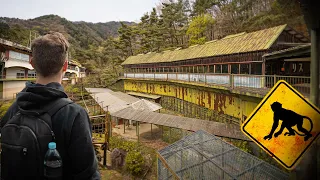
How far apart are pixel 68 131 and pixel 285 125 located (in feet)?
6.64

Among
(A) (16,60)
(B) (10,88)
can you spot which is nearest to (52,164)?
(B) (10,88)

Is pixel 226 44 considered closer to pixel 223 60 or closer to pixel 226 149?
pixel 223 60

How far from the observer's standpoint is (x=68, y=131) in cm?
159

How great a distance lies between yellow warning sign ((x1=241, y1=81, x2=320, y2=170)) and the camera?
1.78 metres

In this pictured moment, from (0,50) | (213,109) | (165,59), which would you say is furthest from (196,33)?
(0,50)

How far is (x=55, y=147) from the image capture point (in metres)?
1.52

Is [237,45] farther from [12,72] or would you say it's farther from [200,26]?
[12,72]

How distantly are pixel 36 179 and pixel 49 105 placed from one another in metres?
0.59

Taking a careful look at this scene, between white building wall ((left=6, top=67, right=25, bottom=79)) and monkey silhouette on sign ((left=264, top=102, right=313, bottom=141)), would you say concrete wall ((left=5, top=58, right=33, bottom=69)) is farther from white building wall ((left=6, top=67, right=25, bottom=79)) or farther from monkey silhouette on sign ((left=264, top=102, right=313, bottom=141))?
monkey silhouette on sign ((left=264, top=102, right=313, bottom=141))

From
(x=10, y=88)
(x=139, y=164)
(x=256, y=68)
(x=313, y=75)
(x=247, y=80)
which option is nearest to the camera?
(x=313, y=75)

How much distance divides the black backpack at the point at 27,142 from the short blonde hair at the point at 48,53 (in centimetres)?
37

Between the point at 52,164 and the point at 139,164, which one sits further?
the point at 139,164

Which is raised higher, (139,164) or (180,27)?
(180,27)

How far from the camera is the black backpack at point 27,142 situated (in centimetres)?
154
